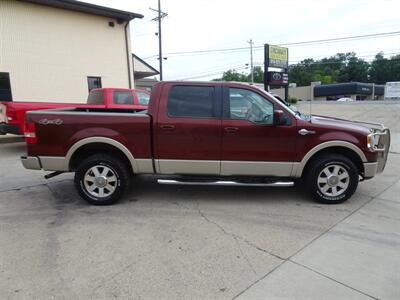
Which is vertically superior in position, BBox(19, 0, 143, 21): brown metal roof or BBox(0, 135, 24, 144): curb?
BBox(19, 0, 143, 21): brown metal roof

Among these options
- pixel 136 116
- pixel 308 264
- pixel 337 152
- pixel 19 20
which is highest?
pixel 19 20

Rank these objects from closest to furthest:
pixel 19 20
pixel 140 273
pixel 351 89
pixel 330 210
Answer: pixel 140 273
pixel 330 210
pixel 19 20
pixel 351 89

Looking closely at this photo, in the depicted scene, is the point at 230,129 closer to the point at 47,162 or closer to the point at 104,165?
the point at 104,165

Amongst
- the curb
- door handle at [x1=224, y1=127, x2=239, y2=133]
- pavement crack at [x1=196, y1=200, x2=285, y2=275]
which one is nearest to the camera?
pavement crack at [x1=196, y1=200, x2=285, y2=275]

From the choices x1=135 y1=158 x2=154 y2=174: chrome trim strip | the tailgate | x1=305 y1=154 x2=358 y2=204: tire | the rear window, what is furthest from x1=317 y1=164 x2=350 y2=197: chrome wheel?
the tailgate

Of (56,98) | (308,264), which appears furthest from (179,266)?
(56,98)

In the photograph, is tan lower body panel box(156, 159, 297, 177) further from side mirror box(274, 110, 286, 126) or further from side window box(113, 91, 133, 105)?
side window box(113, 91, 133, 105)

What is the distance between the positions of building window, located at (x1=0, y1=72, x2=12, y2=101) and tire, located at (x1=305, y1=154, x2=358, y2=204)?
42.5 ft

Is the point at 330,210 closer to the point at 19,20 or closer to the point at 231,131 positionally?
the point at 231,131

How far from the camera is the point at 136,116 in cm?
437

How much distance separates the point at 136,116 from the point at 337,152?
3.15 m

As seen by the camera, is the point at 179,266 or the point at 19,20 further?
the point at 19,20

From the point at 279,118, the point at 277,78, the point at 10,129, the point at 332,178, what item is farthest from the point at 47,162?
the point at 277,78

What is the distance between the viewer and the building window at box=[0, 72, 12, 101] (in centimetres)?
1228
